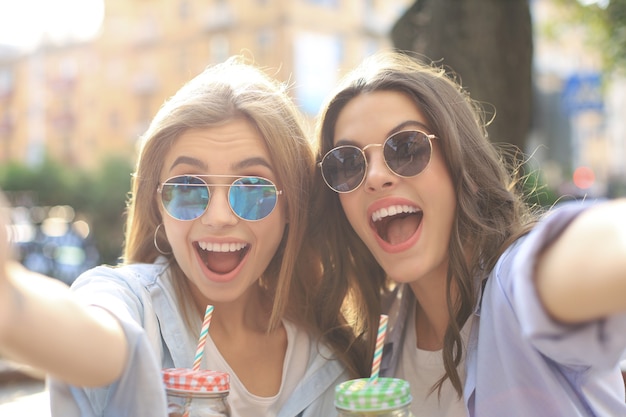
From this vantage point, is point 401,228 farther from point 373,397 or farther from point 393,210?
point 373,397

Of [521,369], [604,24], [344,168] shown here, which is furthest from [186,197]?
[604,24]

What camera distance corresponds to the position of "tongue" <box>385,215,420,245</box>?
2258 millimetres

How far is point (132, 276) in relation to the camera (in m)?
2.08

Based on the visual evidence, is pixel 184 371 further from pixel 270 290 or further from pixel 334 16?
pixel 334 16

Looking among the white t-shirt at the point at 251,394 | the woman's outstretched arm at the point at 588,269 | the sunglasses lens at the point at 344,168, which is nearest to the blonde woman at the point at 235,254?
the white t-shirt at the point at 251,394

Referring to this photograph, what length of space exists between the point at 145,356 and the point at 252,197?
76cm

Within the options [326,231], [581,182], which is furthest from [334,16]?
[326,231]

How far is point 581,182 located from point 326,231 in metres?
Result: 21.1

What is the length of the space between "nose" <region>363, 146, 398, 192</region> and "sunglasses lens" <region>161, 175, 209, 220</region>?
1.69 ft

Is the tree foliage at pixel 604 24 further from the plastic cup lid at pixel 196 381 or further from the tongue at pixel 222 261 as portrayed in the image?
the plastic cup lid at pixel 196 381

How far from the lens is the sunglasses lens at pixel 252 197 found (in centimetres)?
214

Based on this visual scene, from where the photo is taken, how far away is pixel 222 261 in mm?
2240

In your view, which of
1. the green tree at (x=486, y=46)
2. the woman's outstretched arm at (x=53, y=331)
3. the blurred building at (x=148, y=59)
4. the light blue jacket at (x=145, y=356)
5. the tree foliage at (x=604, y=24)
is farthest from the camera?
the blurred building at (x=148, y=59)

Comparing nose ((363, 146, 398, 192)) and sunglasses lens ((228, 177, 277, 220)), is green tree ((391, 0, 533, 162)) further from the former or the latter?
sunglasses lens ((228, 177, 277, 220))
